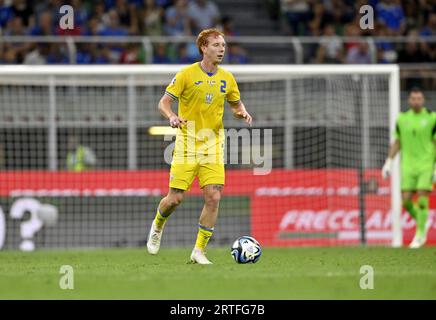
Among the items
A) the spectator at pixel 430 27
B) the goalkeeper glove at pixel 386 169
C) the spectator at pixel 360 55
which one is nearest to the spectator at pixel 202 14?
the spectator at pixel 360 55

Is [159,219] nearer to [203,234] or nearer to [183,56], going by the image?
[203,234]

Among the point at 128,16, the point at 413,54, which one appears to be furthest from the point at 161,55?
the point at 413,54

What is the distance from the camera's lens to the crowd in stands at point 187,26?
20.3 meters

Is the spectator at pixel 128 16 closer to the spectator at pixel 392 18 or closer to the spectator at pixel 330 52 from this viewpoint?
the spectator at pixel 330 52

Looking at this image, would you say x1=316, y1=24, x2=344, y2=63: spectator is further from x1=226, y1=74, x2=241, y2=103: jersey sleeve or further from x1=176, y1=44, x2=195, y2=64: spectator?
x1=226, y1=74, x2=241, y2=103: jersey sleeve

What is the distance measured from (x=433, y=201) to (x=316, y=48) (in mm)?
4682

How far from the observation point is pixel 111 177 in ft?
59.1

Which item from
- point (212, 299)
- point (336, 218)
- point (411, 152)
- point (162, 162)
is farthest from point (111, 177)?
point (212, 299)

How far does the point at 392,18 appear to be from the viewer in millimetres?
23391

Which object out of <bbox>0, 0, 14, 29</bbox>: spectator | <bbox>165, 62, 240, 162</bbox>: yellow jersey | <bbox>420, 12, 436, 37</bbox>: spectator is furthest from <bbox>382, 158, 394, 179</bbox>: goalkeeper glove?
<bbox>0, 0, 14, 29</bbox>: spectator

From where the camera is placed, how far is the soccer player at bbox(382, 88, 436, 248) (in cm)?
1645

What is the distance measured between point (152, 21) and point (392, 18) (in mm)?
5659

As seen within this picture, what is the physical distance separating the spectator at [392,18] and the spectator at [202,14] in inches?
151
